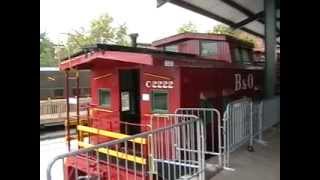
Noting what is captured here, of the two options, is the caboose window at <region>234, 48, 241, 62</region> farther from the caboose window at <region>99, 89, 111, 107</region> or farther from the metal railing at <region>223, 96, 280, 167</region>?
the caboose window at <region>99, 89, 111, 107</region>

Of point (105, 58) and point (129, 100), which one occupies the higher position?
point (105, 58)

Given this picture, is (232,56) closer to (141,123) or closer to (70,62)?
(141,123)

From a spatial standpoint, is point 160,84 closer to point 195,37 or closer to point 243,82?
point 195,37

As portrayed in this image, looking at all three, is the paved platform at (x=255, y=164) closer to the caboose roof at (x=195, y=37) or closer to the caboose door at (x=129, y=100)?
the caboose door at (x=129, y=100)

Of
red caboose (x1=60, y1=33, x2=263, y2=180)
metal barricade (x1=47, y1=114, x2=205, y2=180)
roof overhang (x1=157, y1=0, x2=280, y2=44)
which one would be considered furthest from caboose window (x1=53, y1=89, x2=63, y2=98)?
metal barricade (x1=47, y1=114, x2=205, y2=180)

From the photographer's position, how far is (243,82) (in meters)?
8.55

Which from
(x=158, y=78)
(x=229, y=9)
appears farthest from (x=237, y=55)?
(x=158, y=78)

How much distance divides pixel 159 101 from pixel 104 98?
1459 millimetres

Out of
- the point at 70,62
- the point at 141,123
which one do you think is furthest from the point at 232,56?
the point at 70,62

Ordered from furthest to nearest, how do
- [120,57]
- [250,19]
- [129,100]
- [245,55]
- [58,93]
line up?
[58,93] < [250,19] < [245,55] < [129,100] < [120,57]

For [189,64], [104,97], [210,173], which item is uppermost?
[189,64]
